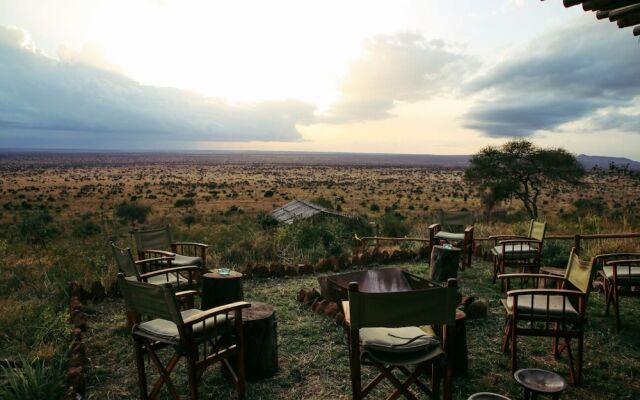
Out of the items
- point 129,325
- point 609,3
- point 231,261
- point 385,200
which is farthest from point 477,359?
point 385,200

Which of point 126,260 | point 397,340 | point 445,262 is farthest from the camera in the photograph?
point 445,262

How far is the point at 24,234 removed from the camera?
43.7ft

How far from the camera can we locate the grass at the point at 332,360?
3.98 meters

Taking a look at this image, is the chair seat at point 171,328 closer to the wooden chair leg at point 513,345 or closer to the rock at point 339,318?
the rock at point 339,318

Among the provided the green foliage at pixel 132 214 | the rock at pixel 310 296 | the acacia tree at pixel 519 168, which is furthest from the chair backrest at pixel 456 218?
the green foliage at pixel 132 214

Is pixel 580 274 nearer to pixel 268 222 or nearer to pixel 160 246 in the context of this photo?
pixel 160 246

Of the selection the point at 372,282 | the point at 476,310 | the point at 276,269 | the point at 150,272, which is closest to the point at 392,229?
the point at 276,269

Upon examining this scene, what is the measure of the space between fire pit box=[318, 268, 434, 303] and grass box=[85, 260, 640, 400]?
35 cm

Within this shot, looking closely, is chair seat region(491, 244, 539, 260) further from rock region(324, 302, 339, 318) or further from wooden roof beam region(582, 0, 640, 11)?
wooden roof beam region(582, 0, 640, 11)

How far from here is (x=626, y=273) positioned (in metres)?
5.30

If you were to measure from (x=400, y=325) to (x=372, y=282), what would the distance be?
287 cm

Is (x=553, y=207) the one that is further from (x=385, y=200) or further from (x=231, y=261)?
(x=231, y=261)

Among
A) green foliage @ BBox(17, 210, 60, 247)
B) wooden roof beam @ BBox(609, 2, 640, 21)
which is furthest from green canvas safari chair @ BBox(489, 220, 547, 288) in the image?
green foliage @ BBox(17, 210, 60, 247)

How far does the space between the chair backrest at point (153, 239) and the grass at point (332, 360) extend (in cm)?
90
